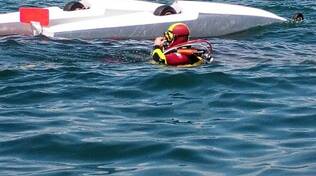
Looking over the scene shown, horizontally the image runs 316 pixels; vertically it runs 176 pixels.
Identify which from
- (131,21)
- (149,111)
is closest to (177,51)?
(149,111)

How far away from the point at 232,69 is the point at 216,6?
4.33m

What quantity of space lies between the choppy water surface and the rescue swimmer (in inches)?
9.8

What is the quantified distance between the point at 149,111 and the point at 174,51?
2665 mm

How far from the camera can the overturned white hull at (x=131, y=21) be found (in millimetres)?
11953

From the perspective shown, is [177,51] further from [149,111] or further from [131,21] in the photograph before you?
[131,21]

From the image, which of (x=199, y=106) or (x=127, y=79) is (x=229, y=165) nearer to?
(x=199, y=106)

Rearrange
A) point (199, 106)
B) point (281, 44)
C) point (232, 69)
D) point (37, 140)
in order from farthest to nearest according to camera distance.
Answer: point (281, 44)
point (232, 69)
point (199, 106)
point (37, 140)

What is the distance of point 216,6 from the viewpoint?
1334 cm

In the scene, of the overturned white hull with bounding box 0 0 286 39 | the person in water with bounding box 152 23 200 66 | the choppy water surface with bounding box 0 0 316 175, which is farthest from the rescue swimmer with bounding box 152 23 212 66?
the overturned white hull with bounding box 0 0 286 39

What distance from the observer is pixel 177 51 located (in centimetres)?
944

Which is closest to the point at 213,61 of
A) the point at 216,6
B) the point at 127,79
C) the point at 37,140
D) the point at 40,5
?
the point at 127,79

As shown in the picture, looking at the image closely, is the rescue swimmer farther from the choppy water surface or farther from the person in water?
the choppy water surface

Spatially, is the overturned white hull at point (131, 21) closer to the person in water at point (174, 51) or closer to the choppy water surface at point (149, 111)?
the choppy water surface at point (149, 111)

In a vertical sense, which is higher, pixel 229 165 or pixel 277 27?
pixel 277 27
